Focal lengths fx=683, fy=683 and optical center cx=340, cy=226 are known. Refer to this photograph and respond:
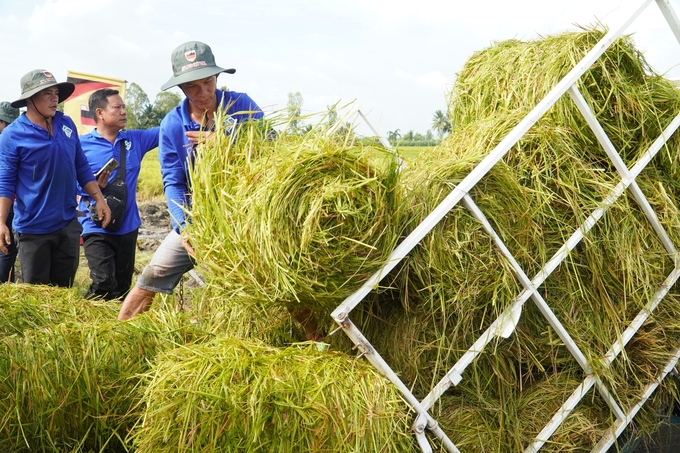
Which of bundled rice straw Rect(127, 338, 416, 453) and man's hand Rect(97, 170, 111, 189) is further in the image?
man's hand Rect(97, 170, 111, 189)

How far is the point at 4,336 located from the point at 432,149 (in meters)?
2.13

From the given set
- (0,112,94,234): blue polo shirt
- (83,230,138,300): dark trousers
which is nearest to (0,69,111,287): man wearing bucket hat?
(0,112,94,234): blue polo shirt

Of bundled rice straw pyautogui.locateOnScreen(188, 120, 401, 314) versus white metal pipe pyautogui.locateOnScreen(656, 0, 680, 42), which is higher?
white metal pipe pyautogui.locateOnScreen(656, 0, 680, 42)

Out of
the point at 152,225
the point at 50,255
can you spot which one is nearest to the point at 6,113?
the point at 50,255

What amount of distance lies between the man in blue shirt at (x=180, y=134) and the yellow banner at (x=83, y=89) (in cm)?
414

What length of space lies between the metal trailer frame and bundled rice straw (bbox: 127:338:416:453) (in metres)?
0.17

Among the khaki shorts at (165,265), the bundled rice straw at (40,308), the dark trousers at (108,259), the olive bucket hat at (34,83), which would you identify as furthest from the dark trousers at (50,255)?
the khaki shorts at (165,265)

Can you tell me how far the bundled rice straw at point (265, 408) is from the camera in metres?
2.26

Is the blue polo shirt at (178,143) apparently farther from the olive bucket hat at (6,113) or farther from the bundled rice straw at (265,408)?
the olive bucket hat at (6,113)

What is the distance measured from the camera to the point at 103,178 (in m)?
5.59

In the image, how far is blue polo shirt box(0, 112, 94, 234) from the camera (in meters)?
4.85

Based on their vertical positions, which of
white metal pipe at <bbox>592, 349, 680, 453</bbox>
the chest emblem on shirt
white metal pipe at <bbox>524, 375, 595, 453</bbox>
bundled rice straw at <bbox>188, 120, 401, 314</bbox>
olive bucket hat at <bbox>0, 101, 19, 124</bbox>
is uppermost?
olive bucket hat at <bbox>0, 101, 19, 124</bbox>

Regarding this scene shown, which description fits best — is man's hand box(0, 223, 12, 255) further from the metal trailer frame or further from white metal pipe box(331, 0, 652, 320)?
white metal pipe box(331, 0, 652, 320)

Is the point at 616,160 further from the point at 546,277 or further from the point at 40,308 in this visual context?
the point at 40,308
